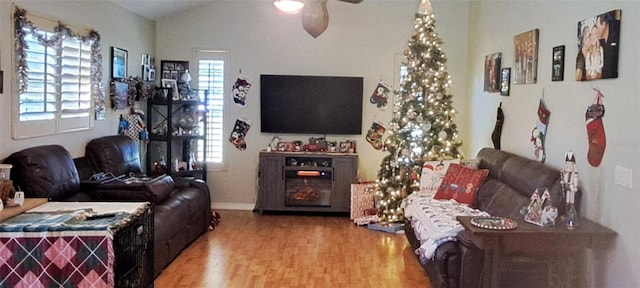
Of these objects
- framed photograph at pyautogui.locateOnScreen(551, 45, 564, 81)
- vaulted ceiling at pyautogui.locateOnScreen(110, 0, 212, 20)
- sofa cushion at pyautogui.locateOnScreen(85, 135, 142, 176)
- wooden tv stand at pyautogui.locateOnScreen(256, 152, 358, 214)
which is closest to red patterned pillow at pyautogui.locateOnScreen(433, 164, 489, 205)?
framed photograph at pyautogui.locateOnScreen(551, 45, 564, 81)

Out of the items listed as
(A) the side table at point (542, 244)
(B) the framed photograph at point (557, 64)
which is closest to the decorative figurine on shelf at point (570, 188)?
(A) the side table at point (542, 244)

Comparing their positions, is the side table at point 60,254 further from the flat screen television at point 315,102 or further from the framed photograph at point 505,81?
the flat screen television at point 315,102

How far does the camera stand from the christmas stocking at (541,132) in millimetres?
4577

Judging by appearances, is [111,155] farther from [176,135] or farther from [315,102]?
[315,102]

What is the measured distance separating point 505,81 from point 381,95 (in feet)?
6.36

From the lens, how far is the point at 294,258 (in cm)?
513

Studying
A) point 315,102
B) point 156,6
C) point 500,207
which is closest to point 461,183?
point 500,207

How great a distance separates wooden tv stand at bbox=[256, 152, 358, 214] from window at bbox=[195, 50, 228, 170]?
2.65 feet

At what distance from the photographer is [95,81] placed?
18.0ft

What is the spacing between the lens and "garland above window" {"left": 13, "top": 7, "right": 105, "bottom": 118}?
4145mm

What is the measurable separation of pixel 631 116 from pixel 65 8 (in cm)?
461

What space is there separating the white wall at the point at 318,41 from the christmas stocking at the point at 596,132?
3.51 meters

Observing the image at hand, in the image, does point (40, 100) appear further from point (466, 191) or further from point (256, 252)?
point (466, 191)

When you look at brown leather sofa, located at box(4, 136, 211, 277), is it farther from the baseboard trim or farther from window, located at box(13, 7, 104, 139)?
the baseboard trim
